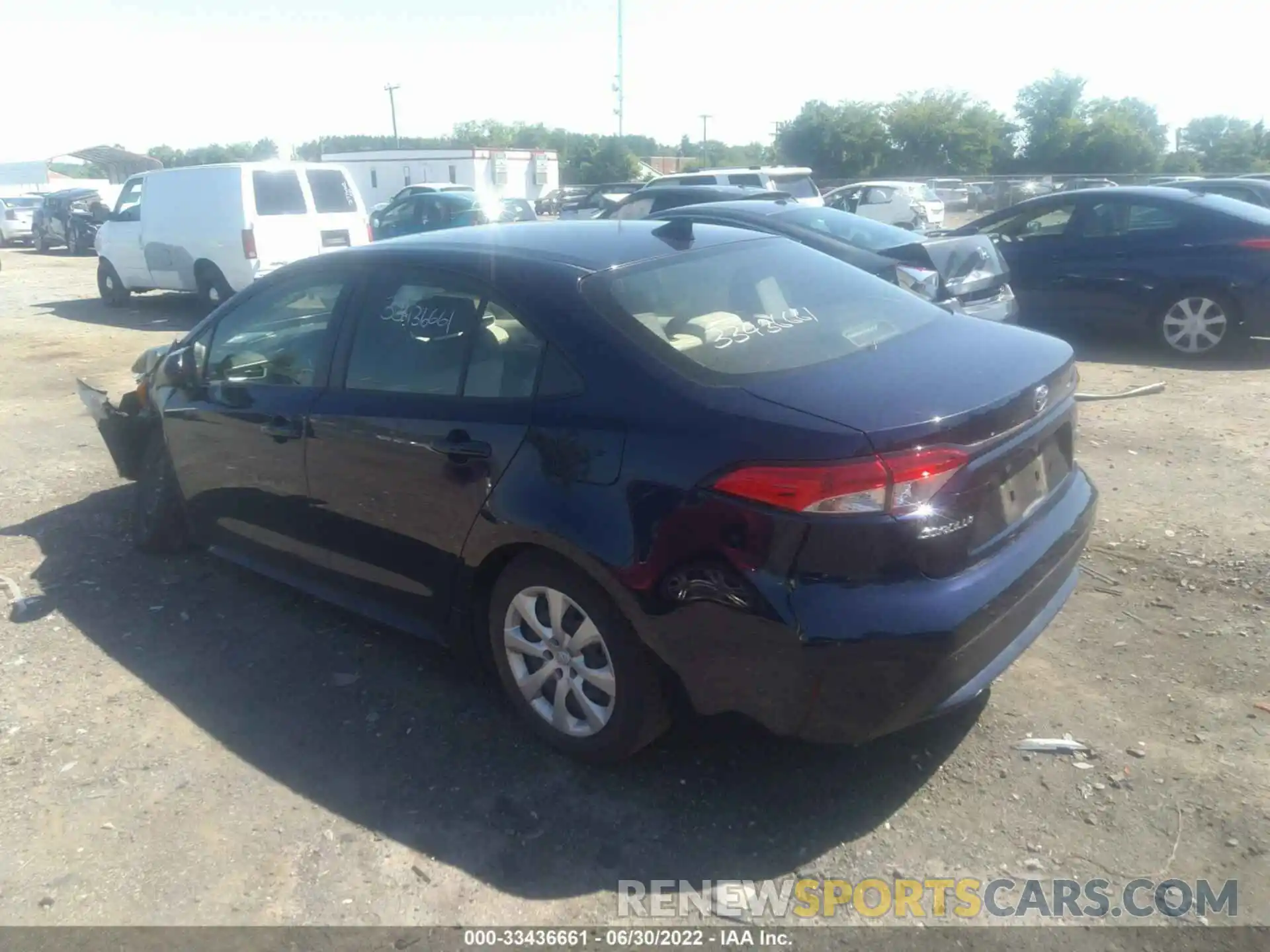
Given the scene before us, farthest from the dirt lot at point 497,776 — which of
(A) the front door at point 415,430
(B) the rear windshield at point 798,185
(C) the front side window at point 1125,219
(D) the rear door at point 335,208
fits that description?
(B) the rear windshield at point 798,185

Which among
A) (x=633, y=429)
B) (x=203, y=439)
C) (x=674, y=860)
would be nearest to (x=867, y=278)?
(x=633, y=429)

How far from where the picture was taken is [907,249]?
8.27 m

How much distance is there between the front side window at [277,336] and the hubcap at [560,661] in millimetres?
1426

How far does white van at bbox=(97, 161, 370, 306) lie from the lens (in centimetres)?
1277

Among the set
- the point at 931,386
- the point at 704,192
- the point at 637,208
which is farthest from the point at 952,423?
the point at 637,208

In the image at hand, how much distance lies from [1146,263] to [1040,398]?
7.38 metres

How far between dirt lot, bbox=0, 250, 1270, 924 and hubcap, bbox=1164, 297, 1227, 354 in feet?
16.5

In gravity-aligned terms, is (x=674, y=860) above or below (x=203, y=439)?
below

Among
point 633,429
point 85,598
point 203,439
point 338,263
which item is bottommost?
point 85,598

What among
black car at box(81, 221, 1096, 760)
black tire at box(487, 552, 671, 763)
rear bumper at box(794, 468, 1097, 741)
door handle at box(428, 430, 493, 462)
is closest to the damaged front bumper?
black car at box(81, 221, 1096, 760)

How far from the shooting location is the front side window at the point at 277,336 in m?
4.12

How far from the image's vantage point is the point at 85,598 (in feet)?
15.9

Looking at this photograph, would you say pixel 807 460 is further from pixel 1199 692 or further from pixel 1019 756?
pixel 1199 692

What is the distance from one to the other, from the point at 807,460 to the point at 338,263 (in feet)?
7.54
